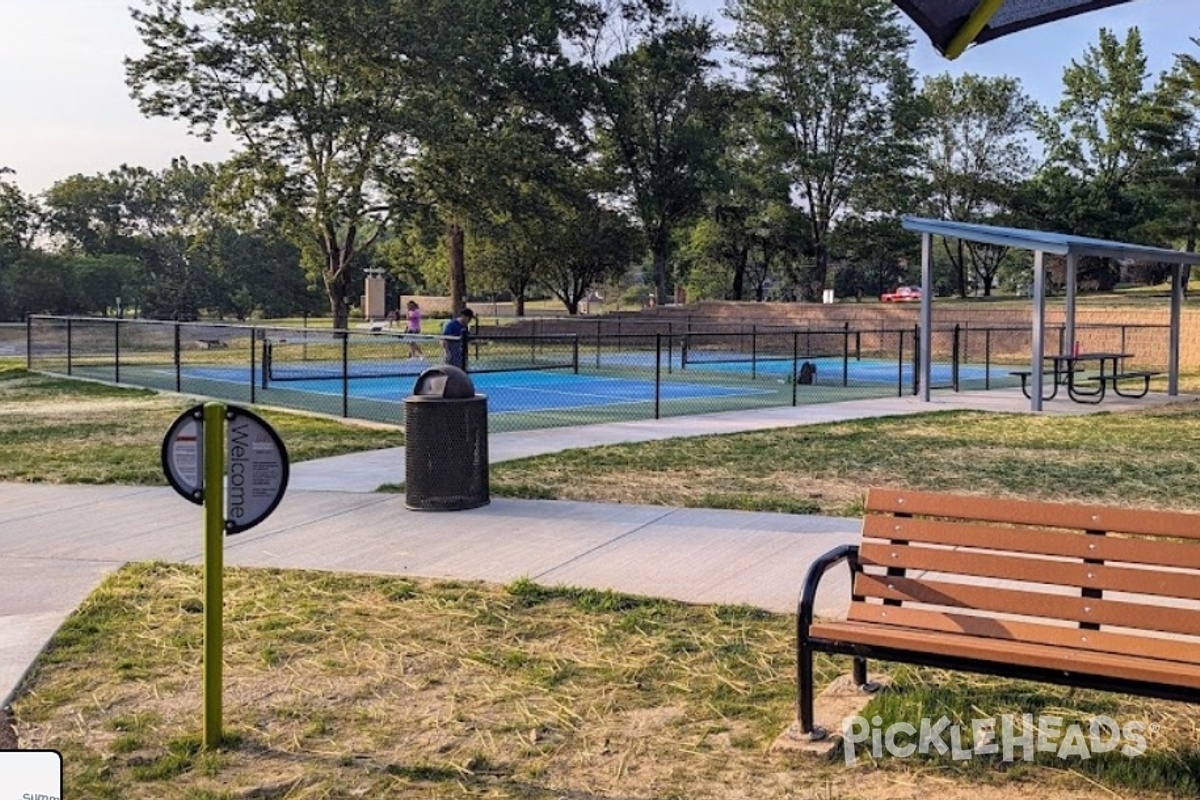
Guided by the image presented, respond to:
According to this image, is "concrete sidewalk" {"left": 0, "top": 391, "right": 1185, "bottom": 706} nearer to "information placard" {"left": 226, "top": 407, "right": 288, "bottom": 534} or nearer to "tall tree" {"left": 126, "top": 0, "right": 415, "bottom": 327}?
"information placard" {"left": 226, "top": 407, "right": 288, "bottom": 534}

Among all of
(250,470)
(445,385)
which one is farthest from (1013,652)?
(445,385)

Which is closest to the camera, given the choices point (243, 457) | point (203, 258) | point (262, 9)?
point (243, 457)

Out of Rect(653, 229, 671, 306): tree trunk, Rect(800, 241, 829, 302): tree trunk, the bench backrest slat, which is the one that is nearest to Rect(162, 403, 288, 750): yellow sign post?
the bench backrest slat

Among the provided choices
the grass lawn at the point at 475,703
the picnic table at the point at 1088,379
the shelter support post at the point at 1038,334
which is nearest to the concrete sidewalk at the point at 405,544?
the grass lawn at the point at 475,703

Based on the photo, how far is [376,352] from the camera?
→ 36.2 meters

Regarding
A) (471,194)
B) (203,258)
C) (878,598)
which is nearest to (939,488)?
(878,598)

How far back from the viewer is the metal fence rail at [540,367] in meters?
18.7

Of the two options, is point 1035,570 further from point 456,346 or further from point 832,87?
point 832,87

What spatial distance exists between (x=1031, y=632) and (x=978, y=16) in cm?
243

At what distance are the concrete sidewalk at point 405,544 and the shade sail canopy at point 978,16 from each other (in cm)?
375

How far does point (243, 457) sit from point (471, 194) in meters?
38.0

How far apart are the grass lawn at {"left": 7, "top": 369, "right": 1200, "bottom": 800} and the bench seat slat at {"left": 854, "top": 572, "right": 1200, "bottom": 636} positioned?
492 millimetres

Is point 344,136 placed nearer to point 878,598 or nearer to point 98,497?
point 98,497

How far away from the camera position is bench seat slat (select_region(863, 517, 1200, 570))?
167 inches
